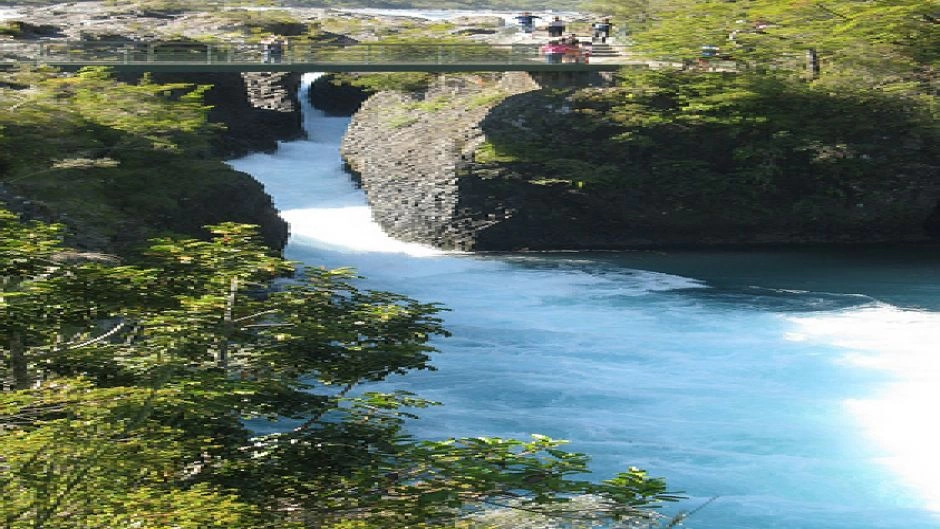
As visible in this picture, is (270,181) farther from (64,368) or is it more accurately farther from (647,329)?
(64,368)

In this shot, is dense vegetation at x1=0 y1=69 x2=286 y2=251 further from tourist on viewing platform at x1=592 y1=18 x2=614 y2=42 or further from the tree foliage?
tourist on viewing platform at x1=592 y1=18 x2=614 y2=42

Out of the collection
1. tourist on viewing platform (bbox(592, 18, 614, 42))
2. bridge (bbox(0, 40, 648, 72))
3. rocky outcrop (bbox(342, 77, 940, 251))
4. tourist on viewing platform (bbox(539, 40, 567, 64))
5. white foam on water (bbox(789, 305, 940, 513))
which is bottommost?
white foam on water (bbox(789, 305, 940, 513))

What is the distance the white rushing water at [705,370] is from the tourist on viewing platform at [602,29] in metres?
13.9

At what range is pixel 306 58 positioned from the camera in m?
48.5

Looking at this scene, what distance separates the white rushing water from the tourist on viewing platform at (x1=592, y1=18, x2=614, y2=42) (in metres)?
13.9

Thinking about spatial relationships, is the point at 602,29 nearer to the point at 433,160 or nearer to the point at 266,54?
the point at 433,160

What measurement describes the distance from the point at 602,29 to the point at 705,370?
3073 cm

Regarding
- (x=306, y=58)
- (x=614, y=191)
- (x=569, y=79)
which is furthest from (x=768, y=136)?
(x=306, y=58)

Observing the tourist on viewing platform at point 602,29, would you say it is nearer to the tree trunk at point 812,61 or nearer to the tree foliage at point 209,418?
the tree trunk at point 812,61

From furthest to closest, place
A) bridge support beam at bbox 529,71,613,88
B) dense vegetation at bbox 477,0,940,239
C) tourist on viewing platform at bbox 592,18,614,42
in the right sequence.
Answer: tourist on viewing platform at bbox 592,18,614,42
bridge support beam at bbox 529,71,613,88
dense vegetation at bbox 477,0,940,239

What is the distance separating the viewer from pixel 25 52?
48625mm

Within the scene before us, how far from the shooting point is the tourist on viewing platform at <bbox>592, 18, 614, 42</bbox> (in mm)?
56034

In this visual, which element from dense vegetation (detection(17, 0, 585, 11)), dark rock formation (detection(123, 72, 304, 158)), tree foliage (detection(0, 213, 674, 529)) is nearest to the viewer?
tree foliage (detection(0, 213, 674, 529))

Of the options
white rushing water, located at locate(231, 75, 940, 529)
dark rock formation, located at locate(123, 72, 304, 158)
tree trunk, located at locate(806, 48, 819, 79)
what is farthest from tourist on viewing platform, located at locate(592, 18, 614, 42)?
dark rock formation, located at locate(123, 72, 304, 158)
